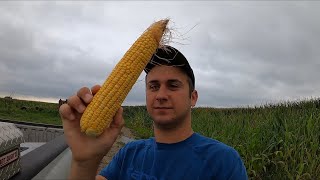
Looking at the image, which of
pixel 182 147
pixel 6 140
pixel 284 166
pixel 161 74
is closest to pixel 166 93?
pixel 161 74

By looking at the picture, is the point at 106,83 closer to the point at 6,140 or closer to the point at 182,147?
the point at 182,147

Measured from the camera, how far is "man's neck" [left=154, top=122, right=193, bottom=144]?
2277mm

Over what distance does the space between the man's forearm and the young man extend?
0.49 metres

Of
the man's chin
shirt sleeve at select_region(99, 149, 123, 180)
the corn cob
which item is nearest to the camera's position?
the corn cob

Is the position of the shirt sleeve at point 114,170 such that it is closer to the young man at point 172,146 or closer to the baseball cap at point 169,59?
the young man at point 172,146

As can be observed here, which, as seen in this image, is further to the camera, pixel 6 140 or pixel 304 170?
pixel 304 170

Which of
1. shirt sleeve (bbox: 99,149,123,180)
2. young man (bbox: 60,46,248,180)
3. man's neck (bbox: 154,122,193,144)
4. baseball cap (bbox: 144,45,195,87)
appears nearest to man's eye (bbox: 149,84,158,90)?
young man (bbox: 60,46,248,180)

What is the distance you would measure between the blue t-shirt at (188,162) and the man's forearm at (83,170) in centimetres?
49

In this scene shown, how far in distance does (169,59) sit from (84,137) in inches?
30.5

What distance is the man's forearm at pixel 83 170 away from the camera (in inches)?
71.7

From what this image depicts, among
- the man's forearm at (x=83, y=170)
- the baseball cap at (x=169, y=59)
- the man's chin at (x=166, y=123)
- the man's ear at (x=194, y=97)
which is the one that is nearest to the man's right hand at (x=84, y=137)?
the man's forearm at (x=83, y=170)

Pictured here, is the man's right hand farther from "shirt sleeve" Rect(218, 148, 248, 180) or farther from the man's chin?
"shirt sleeve" Rect(218, 148, 248, 180)

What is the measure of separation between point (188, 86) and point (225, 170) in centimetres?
56

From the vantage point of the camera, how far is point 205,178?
2.15 metres
